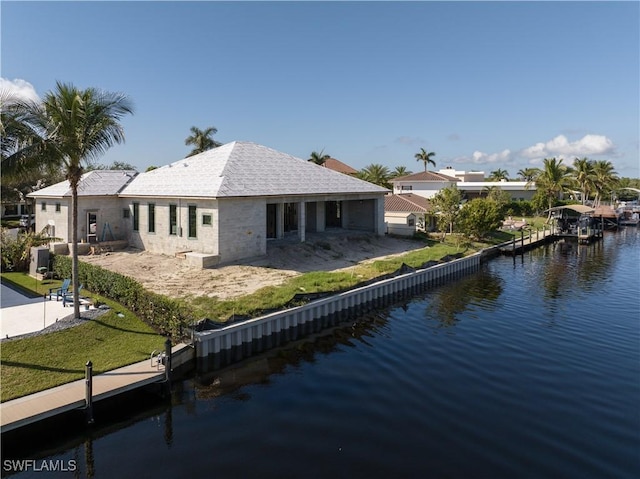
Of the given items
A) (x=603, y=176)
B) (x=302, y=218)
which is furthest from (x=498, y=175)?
(x=302, y=218)

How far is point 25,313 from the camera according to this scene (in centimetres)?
1933

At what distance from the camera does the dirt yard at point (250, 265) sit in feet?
77.7

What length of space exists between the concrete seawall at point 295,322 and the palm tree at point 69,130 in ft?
18.9

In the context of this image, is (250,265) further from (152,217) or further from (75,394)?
(75,394)

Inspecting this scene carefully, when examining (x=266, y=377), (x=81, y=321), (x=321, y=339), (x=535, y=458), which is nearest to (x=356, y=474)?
(x=535, y=458)

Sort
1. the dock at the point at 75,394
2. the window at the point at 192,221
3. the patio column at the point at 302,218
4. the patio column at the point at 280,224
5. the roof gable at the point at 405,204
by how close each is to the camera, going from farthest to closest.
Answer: the roof gable at the point at 405,204
the patio column at the point at 280,224
the patio column at the point at 302,218
the window at the point at 192,221
the dock at the point at 75,394

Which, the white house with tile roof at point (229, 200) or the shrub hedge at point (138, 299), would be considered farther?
the white house with tile roof at point (229, 200)

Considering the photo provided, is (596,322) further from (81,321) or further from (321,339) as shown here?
(81,321)

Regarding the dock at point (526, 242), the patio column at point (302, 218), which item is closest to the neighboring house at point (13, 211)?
the patio column at point (302, 218)

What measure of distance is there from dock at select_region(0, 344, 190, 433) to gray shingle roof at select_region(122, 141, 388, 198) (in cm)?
1447

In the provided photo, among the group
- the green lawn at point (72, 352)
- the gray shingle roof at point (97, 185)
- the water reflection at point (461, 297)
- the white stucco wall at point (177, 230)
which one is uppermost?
the gray shingle roof at point (97, 185)

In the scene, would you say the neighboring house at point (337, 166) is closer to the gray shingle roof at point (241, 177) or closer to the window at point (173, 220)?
the gray shingle roof at point (241, 177)

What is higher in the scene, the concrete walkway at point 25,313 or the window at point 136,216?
the window at point 136,216

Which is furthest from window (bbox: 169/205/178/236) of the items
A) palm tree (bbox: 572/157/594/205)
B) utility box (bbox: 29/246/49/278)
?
palm tree (bbox: 572/157/594/205)
